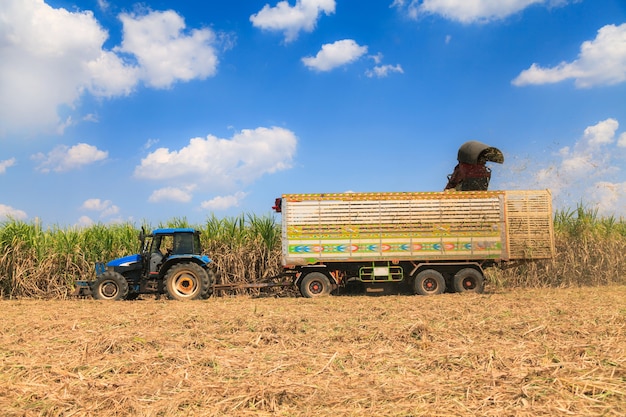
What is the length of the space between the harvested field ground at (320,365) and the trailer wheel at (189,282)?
4.11 metres

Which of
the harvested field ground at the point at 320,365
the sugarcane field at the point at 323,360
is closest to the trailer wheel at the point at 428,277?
the sugarcane field at the point at 323,360

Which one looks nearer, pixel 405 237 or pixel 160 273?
pixel 160 273

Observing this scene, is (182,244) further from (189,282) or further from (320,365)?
(320,365)

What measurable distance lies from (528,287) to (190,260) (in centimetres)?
1007

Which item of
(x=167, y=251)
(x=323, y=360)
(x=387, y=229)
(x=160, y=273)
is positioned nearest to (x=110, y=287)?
(x=160, y=273)

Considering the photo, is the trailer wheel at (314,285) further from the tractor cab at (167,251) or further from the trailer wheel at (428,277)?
the tractor cab at (167,251)

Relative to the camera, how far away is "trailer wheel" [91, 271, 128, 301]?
38.5ft

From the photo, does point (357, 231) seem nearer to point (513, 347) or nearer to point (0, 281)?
point (513, 347)

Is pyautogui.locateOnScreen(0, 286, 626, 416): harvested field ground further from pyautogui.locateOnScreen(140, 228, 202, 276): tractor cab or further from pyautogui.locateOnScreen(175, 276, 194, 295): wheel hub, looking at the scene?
pyautogui.locateOnScreen(140, 228, 202, 276): tractor cab

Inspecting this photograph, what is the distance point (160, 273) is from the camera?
39.2ft

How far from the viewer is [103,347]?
5.64 meters

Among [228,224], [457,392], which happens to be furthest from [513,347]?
[228,224]

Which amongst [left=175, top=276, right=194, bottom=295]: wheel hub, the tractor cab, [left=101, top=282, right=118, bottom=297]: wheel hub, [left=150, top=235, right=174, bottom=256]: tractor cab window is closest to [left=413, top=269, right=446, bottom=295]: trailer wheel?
the tractor cab

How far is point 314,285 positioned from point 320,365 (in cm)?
747
